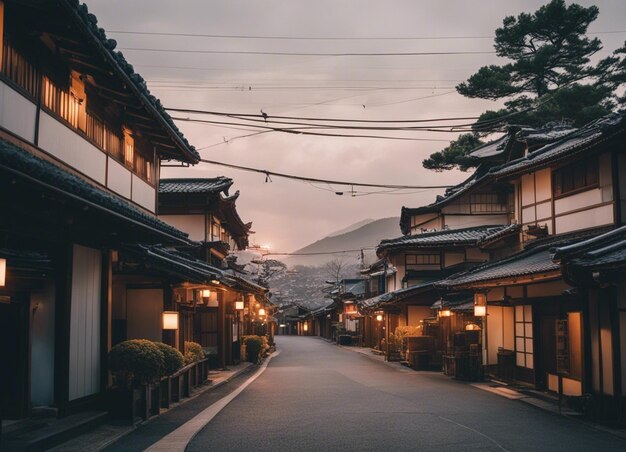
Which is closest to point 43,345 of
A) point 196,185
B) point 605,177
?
point 605,177

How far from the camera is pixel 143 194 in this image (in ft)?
61.9

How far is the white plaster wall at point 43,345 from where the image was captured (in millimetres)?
12031

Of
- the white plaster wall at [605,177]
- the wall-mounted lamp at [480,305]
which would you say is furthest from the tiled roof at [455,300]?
the white plaster wall at [605,177]

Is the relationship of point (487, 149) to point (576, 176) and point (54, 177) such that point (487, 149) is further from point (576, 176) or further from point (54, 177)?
point (54, 177)

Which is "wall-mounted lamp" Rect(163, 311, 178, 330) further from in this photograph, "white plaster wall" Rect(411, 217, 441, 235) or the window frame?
"white plaster wall" Rect(411, 217, 441, 235)

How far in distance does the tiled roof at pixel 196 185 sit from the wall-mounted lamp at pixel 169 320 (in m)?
14.0

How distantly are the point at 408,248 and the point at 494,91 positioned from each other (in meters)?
13.2

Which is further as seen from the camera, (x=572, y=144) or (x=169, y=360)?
(x=572, y=144)

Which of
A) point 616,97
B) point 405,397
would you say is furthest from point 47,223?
point 616,97

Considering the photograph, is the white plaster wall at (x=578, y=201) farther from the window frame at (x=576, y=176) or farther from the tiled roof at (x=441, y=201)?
the tiled roof at (x=441, y=201)

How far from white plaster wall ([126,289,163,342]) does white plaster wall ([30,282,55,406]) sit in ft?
23.0

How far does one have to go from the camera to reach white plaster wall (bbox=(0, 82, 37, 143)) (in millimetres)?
10336

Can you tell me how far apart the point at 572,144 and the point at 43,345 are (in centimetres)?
1525

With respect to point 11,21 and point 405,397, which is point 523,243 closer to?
point 405,397
